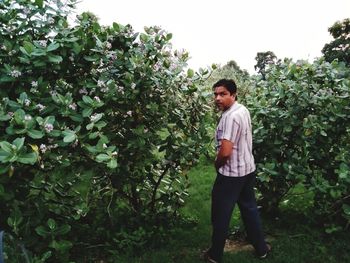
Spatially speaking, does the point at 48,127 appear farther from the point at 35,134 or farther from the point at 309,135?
the point at 309,135

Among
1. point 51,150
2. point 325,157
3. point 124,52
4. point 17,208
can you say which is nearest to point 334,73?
point 325,157

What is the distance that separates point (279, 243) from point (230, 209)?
1.09 meters

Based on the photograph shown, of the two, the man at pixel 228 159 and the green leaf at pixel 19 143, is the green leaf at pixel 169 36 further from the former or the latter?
the green leaf at pixel 19 143

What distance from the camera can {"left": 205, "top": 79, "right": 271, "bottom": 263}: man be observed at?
12.6ft

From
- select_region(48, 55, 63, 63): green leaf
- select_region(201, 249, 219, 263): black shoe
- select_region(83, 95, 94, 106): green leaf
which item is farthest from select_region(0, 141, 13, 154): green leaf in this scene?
select_region(201, 249, 219, 263): black shoe

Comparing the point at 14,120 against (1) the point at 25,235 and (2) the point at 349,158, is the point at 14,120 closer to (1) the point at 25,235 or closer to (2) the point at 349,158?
(1) the point at 25,235

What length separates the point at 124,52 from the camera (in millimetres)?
4062

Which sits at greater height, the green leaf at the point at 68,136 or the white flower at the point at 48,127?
the white flower at the point at 48,127

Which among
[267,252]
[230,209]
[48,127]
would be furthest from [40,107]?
[267,252]

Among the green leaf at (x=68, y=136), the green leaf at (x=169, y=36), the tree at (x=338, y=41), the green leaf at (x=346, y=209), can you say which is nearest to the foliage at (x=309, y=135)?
the green leaf at (x=346, y=209)

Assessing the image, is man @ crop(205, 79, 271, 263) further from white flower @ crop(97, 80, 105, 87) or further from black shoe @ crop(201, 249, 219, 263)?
white flower @ crop(97, 80, 105, 87)

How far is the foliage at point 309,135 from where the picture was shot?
4629 mm

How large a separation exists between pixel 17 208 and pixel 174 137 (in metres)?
1.87

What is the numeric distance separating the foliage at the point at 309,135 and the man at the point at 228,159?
0.76 meters
